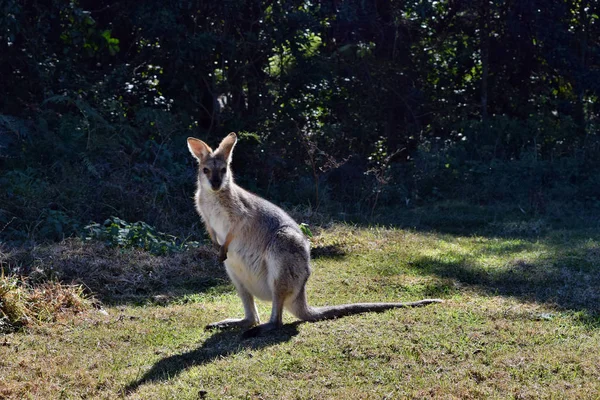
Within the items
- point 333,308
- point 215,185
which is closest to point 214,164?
point 215,185

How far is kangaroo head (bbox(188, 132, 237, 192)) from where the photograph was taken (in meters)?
6.18

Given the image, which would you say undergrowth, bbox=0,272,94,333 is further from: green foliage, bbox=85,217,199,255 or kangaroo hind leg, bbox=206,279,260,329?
green foliage, bbox=85,217,199,255

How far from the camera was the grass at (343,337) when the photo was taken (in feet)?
15.9

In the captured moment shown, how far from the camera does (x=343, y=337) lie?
5648mm

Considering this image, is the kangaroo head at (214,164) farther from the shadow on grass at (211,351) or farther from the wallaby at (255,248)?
the shadow on grass at (211,351)

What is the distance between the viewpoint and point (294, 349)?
546 centimetres

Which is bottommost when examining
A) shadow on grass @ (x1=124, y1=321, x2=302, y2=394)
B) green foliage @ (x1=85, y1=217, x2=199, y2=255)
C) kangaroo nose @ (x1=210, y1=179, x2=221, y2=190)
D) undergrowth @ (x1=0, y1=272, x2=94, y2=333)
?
shadow on grass @ (x1=124, y1=321, x2=302, y2=394)

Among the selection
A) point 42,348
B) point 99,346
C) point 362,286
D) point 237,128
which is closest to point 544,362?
point 362,286

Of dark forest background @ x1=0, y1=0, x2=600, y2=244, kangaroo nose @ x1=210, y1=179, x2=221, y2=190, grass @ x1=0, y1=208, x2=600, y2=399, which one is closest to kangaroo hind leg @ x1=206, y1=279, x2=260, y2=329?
grass @ x1=0, y1=208, x2=600, y2=399

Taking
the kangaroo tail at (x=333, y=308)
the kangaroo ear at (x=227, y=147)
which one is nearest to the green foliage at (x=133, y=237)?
the kangaroo ear at (x=227, y=147)

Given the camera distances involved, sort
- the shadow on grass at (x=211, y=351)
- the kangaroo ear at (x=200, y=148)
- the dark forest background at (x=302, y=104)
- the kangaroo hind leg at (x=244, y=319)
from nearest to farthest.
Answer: the shadow on grass at (x=211, y=351)
the kangaroo hind leg at (x=244, y=319)
the kangaroo ear at (x=200, y=148)
the dark forest background at (x=302, y=104)

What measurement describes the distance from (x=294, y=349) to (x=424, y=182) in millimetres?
7700

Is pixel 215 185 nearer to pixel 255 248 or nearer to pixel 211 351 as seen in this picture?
pixel 255 248

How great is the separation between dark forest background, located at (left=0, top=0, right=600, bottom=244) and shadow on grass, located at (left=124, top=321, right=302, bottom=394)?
346 cm
